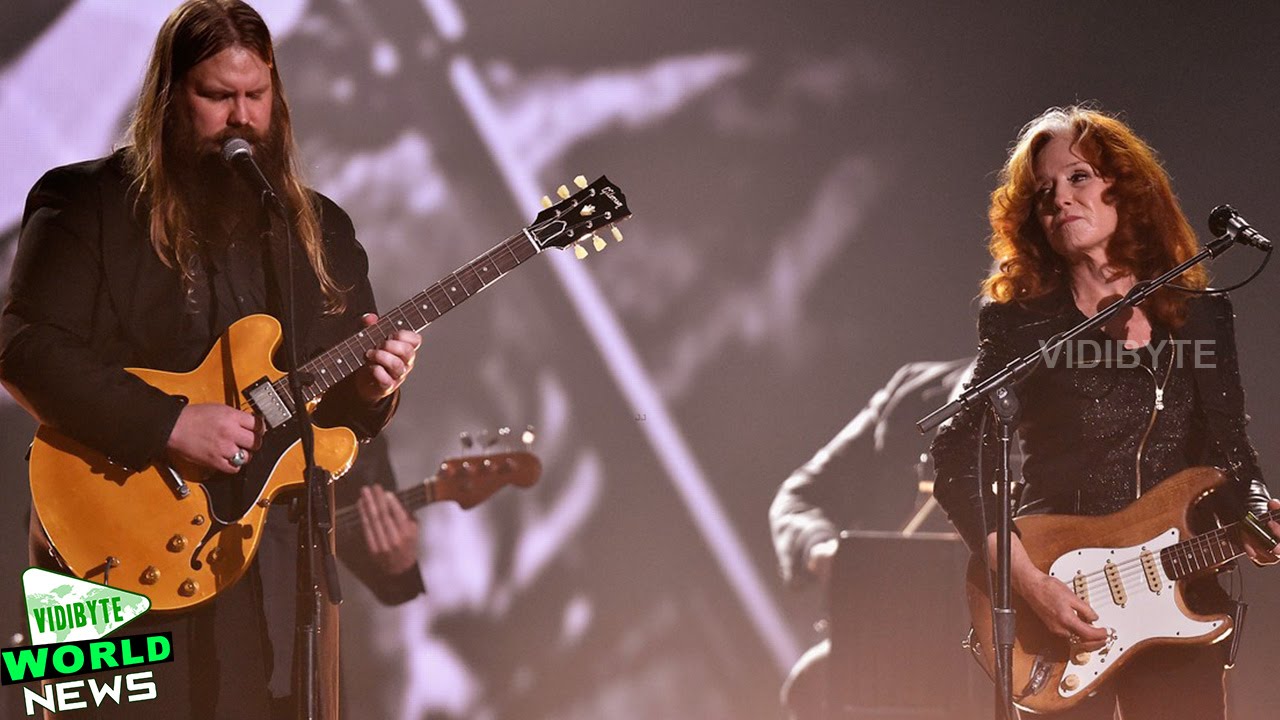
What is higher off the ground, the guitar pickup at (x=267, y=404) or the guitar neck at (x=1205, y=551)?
the guitar pickup at (x=267, y=404)

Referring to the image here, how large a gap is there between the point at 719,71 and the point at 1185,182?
6.66 ft

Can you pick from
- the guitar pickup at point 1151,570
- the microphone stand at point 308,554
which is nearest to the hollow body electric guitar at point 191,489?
the microphone stand at point 308,554

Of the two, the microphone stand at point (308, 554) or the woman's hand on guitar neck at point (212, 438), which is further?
the woman's hand on guitar neck at point (212, 438)

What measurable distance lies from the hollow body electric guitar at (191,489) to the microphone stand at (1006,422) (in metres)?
1.31

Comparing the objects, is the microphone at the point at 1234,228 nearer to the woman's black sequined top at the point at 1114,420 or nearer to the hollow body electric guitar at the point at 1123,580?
the woman's black sequined top at the point at 1114,420

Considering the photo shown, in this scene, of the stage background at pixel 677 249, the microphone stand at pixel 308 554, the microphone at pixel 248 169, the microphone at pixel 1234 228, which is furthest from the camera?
the stage background at pixel 677 249

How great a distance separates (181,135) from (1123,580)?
2.37 m

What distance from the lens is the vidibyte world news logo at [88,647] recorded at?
88.7 inches

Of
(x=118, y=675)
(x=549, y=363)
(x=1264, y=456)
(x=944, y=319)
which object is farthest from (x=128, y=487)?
(x=1264, y=456)

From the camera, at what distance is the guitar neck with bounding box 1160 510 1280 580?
2.70 metres

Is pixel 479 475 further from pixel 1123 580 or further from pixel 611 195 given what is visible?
pixel 1123 580

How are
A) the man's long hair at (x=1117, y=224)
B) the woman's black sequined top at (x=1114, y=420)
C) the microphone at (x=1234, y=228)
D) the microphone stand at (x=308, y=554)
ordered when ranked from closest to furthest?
the microphone stand at (x=308, y=554), the microphone at (x=1234, y=228), the woman's black sequined top at (x=1114, y=420), the man's long hair at (x=1117, y=224)

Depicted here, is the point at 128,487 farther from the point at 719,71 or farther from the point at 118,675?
the point at 719,71

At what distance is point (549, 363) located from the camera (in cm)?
509
